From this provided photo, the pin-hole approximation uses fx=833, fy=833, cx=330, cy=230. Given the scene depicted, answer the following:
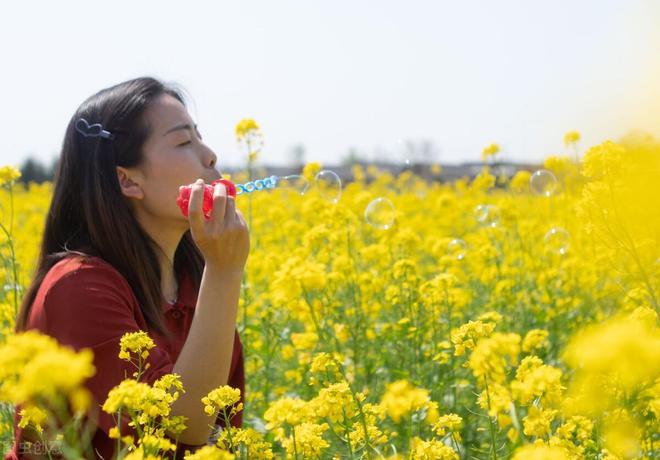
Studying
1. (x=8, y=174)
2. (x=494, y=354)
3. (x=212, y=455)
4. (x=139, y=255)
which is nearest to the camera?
(x=494, y=354)

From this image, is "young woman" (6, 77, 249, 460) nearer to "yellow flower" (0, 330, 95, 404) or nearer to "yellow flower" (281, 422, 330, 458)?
"yellow flower" (281, 422, 330, 458)

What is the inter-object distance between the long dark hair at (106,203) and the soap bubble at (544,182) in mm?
2532

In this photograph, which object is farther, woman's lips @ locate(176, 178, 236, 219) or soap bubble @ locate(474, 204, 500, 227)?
soap bubble @ locate(474, 204, 500, 227)

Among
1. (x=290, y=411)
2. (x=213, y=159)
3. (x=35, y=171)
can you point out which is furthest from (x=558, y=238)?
(x=35, y=171)

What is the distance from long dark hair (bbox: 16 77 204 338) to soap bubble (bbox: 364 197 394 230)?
162cm

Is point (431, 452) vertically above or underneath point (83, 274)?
underneath

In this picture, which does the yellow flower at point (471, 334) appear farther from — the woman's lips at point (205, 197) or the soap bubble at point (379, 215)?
the soap bubble at point (379, 215)

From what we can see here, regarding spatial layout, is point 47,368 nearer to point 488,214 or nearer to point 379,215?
point 379,215

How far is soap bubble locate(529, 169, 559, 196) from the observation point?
14.4ft

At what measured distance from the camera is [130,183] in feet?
7.48

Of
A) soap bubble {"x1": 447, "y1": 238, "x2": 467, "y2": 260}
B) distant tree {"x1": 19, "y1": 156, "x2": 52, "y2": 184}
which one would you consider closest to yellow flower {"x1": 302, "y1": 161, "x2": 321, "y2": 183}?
soap bubble {"x1": 447, "y1": 238, "x2": 467, "y2": 260}

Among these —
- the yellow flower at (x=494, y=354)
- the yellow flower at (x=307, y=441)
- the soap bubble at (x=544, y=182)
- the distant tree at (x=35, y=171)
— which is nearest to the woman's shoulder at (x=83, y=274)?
the yellow flower at (x=307, y=441)

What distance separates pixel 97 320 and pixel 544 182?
10.1ft

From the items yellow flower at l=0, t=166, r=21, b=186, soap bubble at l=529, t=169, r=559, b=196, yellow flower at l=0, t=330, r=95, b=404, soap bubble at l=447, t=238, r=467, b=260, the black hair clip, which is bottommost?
soap bubble at l=447, t=238, r=467, b=260
